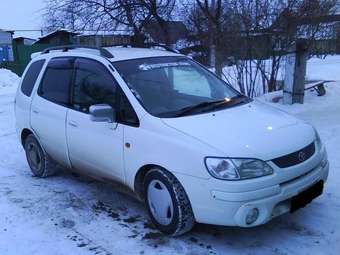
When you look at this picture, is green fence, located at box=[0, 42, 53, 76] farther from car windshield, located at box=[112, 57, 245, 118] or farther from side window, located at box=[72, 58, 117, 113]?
car windshield, located at box=[112, 57, 245, 118]

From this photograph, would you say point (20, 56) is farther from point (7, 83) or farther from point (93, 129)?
point (93, 129)

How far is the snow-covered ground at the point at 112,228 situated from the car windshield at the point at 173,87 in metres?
1.15

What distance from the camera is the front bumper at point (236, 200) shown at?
147 inches

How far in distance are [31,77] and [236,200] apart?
3.71m

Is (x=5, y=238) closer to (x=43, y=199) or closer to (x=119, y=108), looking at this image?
(x=43, y=199)

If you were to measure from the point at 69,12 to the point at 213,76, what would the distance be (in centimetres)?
798

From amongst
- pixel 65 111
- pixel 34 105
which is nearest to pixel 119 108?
pixel 65 111

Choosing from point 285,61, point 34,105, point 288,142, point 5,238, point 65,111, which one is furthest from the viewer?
point 285,61

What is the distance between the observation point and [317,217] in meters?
4.54

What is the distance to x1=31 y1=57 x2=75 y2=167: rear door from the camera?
5.48m

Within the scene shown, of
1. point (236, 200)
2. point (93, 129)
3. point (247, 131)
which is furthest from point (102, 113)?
point (236, 200)

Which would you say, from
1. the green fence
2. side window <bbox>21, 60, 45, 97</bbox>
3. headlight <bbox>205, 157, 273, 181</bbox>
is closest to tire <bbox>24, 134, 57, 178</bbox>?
side window <bbox>21, 60, 45, 97</bbox>

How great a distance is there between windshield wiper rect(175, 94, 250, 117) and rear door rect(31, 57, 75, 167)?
62.5 inches

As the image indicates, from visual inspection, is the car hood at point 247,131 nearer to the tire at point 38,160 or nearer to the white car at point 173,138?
the white car at point 173,138
